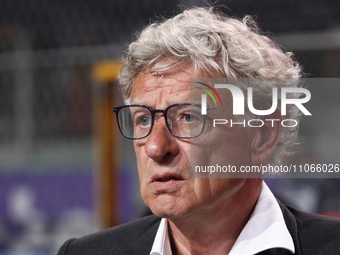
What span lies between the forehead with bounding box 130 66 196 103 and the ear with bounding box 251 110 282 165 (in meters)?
0.26

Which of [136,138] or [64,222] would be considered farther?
[64,222]

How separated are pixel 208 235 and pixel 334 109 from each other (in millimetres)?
1800

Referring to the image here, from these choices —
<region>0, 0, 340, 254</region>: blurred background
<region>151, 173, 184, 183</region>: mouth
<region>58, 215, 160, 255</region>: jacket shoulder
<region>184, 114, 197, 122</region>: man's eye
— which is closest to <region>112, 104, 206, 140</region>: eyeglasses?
<region>184, 114, 197, 122</region>: man's eye

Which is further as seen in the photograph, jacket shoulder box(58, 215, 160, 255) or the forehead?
jacket shoulder box(58, 215, 160, 255)

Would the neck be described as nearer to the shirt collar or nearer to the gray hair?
the shirt collar

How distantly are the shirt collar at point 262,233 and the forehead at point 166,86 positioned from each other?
39 centimetres

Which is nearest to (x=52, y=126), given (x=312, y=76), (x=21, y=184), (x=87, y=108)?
(x=87, y=108)

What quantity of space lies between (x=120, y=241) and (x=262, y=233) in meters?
0.47

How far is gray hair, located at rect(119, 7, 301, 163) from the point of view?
3.13 ft

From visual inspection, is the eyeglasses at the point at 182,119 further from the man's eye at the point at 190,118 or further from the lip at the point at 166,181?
the lip at the point at 166,181

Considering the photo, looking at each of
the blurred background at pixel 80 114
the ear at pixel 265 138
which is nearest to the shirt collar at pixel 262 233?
the ear at pixel 265 138

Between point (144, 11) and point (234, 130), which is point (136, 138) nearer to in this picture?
point (234, 130)

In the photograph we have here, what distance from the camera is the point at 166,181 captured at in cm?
91

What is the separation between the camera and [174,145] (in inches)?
35.9
